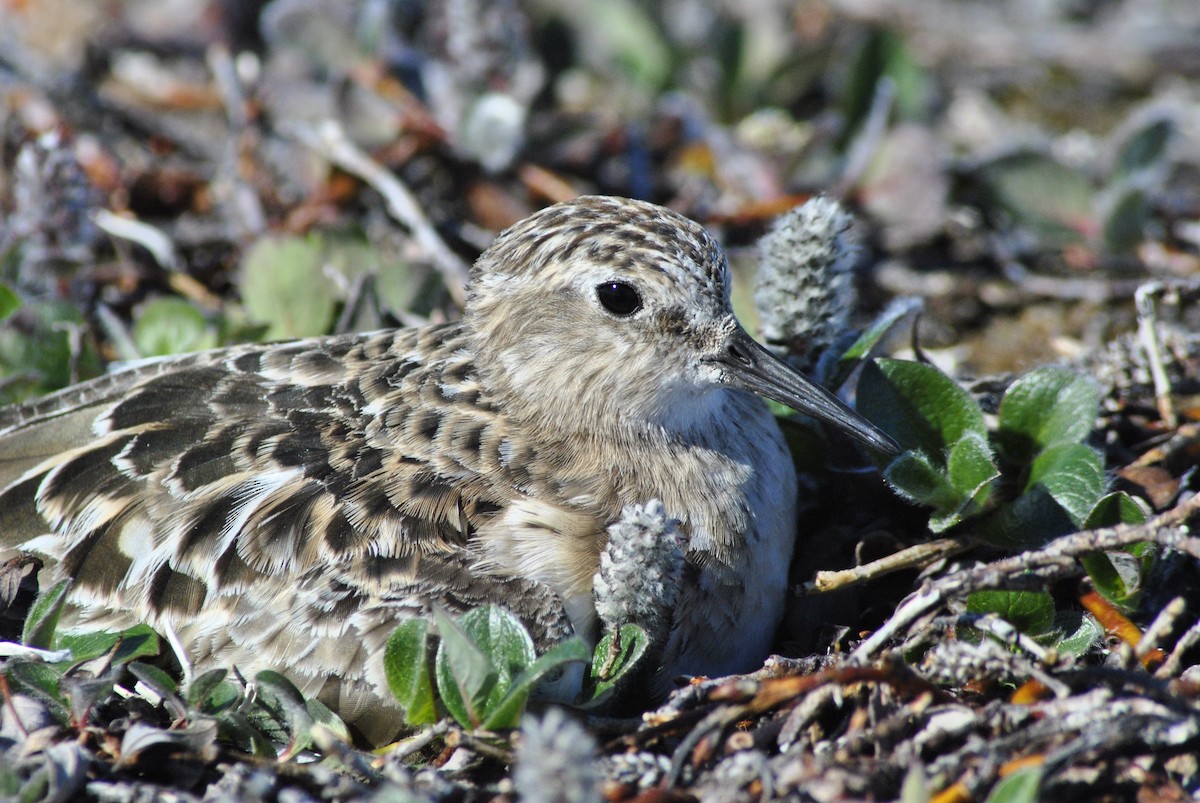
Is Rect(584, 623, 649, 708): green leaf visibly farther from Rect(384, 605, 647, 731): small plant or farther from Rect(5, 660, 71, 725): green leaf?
Rect(5, 660, 71, 725): green leaf

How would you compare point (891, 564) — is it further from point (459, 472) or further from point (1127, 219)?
point (1127, 219)

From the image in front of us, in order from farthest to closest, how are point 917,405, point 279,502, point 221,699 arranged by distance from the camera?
point 917,405
point 279,502
point 221,699

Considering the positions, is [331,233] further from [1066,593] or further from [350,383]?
[1066,593]

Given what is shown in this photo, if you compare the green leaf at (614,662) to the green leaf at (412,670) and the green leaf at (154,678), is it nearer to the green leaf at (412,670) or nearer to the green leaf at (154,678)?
the green leaf at (412,670)

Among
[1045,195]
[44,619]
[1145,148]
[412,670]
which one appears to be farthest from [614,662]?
[1145,148]

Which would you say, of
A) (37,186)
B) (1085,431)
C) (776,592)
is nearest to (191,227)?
(37,186)

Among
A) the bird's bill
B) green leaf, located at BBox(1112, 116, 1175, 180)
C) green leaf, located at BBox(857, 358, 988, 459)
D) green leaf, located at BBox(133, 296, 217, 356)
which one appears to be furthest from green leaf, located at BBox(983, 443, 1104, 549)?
green leaf, located at BBox(133, 296, 217, 356)

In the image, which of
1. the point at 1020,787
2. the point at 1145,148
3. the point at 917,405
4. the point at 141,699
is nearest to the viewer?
the point at 1020,787
